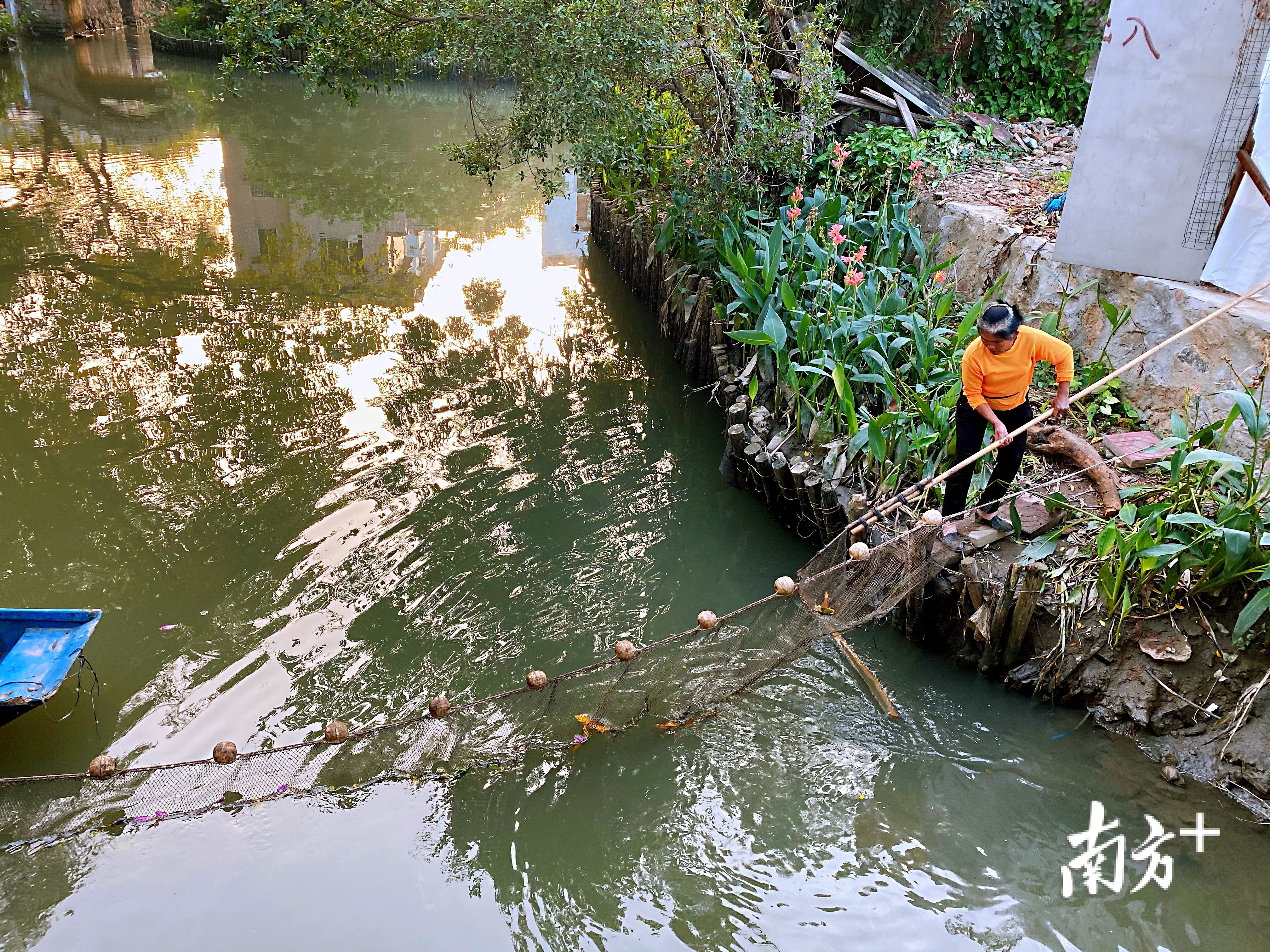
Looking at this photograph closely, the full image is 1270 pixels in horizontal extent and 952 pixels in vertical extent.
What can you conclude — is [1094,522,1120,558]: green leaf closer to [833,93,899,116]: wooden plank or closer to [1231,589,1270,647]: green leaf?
[1231,589,1270,647]: green leaf

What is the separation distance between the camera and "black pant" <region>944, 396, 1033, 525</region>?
412 centimetres

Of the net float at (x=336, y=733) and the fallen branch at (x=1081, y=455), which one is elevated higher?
the fallen branch at (x=1081, y=455)

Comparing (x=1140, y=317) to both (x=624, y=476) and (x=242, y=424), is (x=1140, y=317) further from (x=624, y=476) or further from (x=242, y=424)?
(x=242, y=424)

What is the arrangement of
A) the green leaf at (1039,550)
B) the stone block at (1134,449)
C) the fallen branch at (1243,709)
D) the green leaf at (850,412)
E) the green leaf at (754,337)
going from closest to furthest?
the fallen branch at (1243,709), the green leaf at (1039,550), the stone block at (1134,449), the green leaf at (850,412), the green leaf at (754,337)

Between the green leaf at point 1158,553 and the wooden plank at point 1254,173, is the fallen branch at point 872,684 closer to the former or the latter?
the green leaf at point 1158,553

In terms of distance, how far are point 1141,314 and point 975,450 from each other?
6.24ft

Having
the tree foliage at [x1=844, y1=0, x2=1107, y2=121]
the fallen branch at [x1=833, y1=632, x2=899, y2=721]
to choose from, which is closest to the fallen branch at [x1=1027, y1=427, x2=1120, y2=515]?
the fallen branch at [x1=833, y1=632, x2=899, y2=721]

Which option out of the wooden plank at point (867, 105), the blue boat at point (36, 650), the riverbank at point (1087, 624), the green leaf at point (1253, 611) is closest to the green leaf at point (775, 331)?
the riverbank at point (1087, 624)

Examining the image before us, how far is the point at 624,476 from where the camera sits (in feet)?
20.5

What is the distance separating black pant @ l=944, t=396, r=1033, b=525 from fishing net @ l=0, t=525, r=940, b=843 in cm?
40

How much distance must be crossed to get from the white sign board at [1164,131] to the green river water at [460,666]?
2.79 meters

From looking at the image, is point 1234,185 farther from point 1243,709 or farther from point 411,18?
point 411,18

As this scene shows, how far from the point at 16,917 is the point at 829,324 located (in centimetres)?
520

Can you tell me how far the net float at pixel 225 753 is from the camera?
3.33 meters
